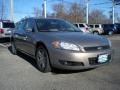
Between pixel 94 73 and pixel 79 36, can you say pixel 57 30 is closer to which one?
pixel 79 36

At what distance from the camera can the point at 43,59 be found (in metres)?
6.75

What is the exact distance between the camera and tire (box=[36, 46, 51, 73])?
6539mm

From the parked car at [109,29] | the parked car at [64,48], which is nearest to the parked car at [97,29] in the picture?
the parked car at [109,29]

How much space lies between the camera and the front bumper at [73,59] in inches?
233

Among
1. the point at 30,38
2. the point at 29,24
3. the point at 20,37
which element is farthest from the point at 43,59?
the point at 20,37

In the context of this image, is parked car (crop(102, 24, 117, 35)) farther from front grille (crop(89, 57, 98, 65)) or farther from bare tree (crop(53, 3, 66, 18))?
bare tree (crop(53, 3, 66, 18))

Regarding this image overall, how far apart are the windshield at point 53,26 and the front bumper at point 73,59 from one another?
4.56 ft

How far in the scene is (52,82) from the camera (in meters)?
5.82

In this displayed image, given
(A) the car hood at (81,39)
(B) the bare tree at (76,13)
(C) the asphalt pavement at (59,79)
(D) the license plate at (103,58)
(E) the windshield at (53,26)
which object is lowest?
(C) the asphalt pavement at (59,79)

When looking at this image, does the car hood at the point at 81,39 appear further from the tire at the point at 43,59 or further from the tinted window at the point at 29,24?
the tinted window at the point at 29,24

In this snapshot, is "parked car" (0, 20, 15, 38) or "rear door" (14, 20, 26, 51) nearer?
"rear door" (14, 20, 26, 51)

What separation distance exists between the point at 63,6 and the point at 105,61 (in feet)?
206

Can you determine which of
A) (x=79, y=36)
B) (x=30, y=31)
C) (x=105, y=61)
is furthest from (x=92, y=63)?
(x=30, y=31)

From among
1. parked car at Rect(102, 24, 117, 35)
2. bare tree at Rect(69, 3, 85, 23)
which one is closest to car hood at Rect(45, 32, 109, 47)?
parked car at Rect(102, 24, 117, 35)
